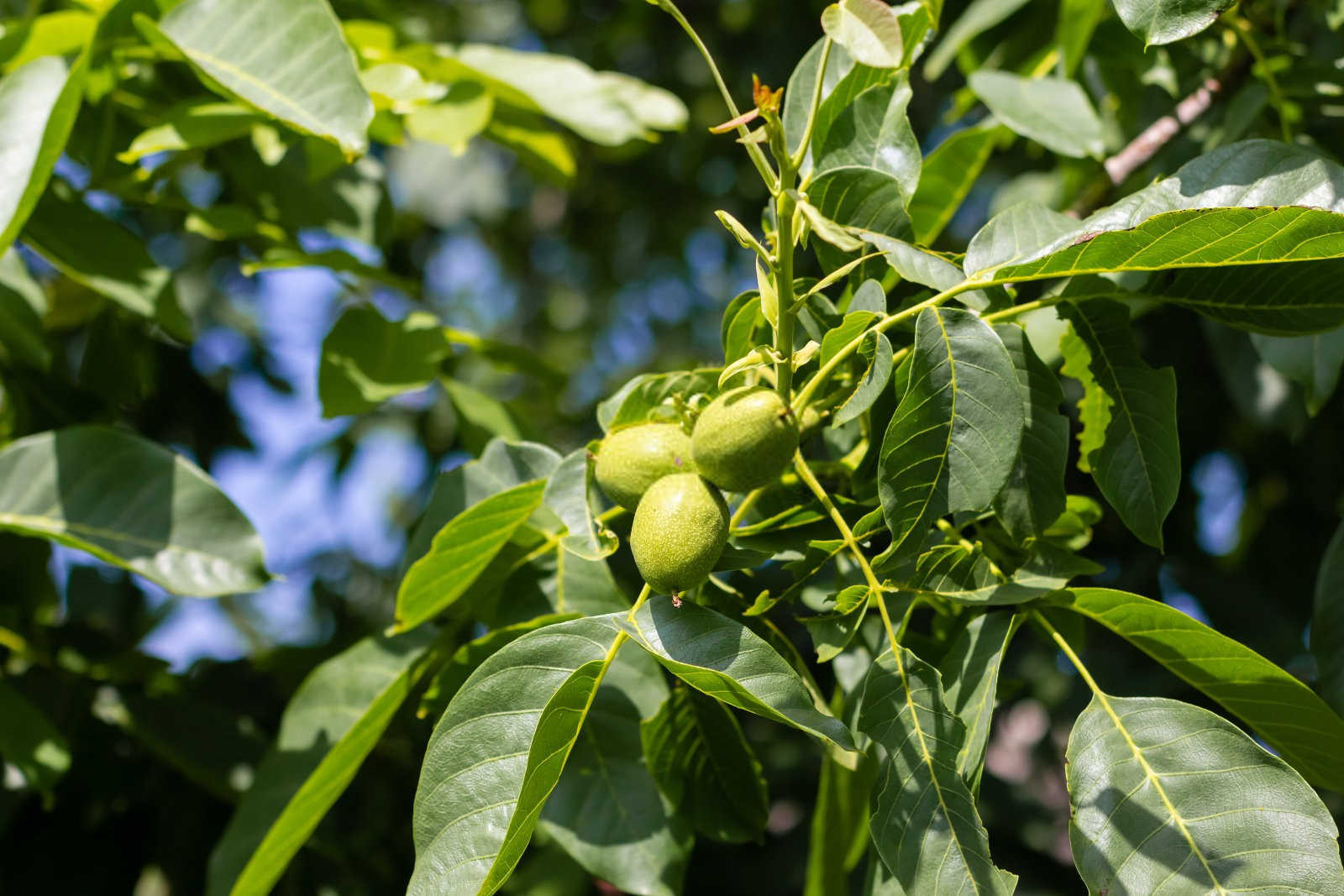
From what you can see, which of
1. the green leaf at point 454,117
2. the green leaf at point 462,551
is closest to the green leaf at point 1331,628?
the green leaf at point 462,551

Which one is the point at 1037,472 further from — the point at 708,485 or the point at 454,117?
the point at 454,117

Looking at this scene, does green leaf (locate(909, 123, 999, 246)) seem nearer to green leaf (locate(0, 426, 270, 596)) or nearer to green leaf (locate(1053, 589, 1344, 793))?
green leaf (locate(1053, 589, 1344, 793))

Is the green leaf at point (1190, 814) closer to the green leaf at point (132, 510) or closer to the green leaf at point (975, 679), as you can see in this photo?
the green leaf at point (975, 679)

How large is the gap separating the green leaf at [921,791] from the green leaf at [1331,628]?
518 millimetres

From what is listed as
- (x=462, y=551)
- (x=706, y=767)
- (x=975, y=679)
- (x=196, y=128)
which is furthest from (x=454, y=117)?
(x=975, y=679)

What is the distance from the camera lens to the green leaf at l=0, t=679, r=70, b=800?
138cm

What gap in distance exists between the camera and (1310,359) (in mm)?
1196

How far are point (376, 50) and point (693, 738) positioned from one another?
1.24 meters

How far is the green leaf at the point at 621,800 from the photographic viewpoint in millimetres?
1111

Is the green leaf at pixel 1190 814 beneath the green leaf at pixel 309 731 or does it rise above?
above

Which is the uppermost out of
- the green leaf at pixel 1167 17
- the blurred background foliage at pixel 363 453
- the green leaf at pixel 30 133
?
the green leaf at pixel 1167 17

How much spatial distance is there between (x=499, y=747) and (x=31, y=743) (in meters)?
0.93

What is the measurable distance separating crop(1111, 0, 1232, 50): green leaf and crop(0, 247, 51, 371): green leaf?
1469 mm

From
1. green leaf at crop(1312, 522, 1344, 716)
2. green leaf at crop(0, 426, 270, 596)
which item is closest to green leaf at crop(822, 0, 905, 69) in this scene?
green leaf at crop(1312, 522, 1344, 716)
